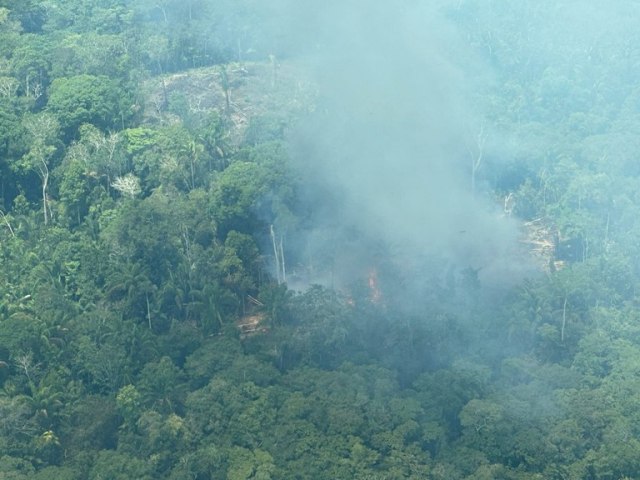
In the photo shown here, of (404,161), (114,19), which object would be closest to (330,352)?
(404,161)

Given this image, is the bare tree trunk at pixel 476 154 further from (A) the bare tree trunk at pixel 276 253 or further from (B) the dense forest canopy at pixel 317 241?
(A) the bare tree trunk at pixel 276 253

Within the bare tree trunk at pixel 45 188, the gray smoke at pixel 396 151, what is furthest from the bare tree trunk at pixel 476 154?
the bare tree trunk at pixel 45 188

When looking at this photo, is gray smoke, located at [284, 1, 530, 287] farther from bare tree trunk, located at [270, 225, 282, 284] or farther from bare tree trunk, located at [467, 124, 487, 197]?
bare tree trunk, located at [270, 225, 282, 284]

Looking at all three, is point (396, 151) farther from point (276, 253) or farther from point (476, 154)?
point (276, 253)

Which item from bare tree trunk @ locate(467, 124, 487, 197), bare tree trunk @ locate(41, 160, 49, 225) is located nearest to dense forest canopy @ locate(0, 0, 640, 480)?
bare tree trunk @ locate(467, 124, 487, 197)

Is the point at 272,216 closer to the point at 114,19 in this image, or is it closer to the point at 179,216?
the point at 179,216

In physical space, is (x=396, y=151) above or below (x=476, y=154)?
below

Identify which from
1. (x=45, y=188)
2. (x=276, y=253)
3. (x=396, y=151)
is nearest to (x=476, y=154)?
(x=396, y=151)

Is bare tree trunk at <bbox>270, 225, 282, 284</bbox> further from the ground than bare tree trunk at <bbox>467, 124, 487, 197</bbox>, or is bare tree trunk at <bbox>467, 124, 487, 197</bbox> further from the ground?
bare tree trunk at <bbox>467, 124, 487, 197</bbox>
